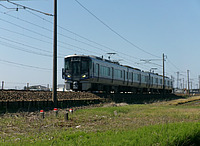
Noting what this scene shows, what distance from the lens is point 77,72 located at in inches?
1005

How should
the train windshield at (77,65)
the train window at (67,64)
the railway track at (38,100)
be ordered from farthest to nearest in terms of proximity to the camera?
the train window at (67,64) < the train windshield at (77,65) < the railway track at (38,100)

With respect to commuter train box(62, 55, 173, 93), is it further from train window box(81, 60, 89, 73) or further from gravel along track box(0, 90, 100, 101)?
gravel along track box(0, 90, 100, 101)

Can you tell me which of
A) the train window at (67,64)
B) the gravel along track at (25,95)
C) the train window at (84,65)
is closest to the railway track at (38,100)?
the gravel along track at (25,95)

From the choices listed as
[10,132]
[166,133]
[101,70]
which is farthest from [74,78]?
[166,133]

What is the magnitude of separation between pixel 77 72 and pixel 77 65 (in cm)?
64

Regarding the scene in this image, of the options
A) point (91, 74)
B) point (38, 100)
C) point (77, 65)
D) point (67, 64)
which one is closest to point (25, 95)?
point (38, 100)

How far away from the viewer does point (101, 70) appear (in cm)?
2738

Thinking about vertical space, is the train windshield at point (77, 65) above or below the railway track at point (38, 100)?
above

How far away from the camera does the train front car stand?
2506cm

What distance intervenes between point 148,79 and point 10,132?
126ft

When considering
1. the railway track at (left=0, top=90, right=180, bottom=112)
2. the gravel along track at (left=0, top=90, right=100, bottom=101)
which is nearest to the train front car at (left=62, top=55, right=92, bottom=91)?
the railway track at (left=0, top=90, right=180, bottom=112)

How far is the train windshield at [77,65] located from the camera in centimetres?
2525

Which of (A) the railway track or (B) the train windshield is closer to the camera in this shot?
(A) the railway track

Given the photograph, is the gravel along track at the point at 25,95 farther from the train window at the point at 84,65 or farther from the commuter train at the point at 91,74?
the train window at the point at 84,65
